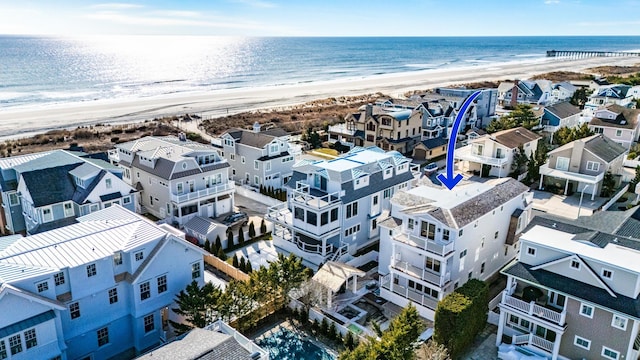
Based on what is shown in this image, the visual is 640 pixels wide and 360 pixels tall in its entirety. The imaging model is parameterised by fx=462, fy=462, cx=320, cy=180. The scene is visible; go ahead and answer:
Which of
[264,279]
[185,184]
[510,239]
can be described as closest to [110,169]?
[185,184]

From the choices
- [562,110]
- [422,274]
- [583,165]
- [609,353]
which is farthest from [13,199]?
[562,110]

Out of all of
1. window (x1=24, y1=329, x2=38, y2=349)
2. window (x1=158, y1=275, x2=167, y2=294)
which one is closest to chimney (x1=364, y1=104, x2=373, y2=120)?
window (x1=158, y1=275, x2=167, y2=294)

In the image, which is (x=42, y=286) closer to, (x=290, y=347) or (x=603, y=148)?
Answer: (x=290, y=347)

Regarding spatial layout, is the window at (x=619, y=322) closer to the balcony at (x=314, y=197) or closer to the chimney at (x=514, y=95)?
the balcony at (x=314, y=197)

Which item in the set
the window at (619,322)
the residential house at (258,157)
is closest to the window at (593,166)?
the window at (619,322)

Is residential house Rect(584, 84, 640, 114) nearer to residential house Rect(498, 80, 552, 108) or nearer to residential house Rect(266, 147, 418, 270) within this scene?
residential house Rect(498, 80, 552, 108)

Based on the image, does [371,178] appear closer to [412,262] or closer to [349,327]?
[412,262]
